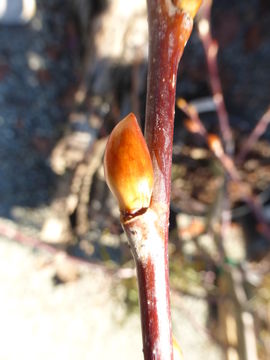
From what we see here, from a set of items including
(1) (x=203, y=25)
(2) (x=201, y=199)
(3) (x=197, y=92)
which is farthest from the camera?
(2) (x=201, y=199)

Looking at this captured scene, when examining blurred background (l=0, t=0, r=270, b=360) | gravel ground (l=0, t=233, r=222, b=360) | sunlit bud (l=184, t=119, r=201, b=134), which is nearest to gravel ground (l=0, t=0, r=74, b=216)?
blurred background (l=0, t=0, r=270, b=360)

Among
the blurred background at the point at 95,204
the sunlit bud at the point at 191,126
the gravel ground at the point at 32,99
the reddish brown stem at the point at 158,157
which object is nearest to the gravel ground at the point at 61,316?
the blurred background at the point at 95,204

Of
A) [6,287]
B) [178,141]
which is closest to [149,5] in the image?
[178,141]

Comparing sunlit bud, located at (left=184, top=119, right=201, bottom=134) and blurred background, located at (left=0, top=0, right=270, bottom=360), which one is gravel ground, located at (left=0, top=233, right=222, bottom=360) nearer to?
blurred background, located at (left=0, top=0, right=270, bottom=360)

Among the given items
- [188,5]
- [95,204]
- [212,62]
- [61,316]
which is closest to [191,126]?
[212,62]

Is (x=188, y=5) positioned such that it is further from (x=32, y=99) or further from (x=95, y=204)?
(x=32, y=99)

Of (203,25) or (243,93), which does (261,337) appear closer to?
(243,93)
